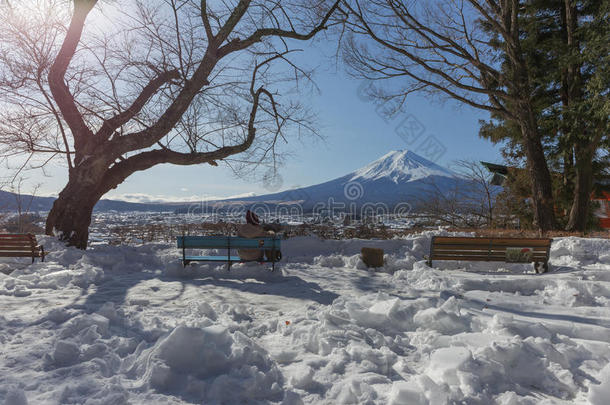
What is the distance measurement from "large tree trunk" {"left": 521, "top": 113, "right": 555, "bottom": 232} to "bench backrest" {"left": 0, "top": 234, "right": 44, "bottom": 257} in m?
14.9

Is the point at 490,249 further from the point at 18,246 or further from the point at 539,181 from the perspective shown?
the point at 18,246

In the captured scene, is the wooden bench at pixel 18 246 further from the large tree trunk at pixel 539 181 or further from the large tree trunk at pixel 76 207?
the large tree trunk at pixel 539 181

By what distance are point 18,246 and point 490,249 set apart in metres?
10.2

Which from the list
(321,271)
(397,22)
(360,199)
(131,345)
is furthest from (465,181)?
(360,199)

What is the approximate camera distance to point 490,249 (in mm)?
6844

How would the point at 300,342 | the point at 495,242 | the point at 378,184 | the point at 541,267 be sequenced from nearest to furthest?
the point at 300,342, the point at 541,267, the point at 495,242, the point at 378,184

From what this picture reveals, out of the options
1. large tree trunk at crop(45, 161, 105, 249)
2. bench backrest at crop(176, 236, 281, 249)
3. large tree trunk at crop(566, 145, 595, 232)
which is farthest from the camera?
large tree trunk at crop(566, 145, 595, 232)

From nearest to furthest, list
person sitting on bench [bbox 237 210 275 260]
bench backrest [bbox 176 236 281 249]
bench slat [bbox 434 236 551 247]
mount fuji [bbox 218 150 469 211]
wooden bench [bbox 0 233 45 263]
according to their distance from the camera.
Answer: bench backrest [bbox 176 236 281 249] → bench slat [bbox 434 236 551 247] → wooden bench [bbox 0 233 45 263] → person sitting on bench [bbox 237 210 275 260] → mount fuji [bbox 218 150 469 211]

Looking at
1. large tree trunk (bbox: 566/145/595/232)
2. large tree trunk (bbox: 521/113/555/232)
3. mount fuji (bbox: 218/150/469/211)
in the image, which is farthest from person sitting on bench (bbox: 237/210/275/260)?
mount fuji (bbox: 218/150/469/211)

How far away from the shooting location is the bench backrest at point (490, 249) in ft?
21.7

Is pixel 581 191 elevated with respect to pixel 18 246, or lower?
elevated

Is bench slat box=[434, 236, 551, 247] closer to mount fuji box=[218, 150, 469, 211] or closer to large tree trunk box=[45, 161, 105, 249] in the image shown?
large tree trunk box=[45, 161, 105, 249]

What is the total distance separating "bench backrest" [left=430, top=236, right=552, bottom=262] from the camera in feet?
21.7

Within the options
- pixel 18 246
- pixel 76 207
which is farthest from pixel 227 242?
pixel 76 207
